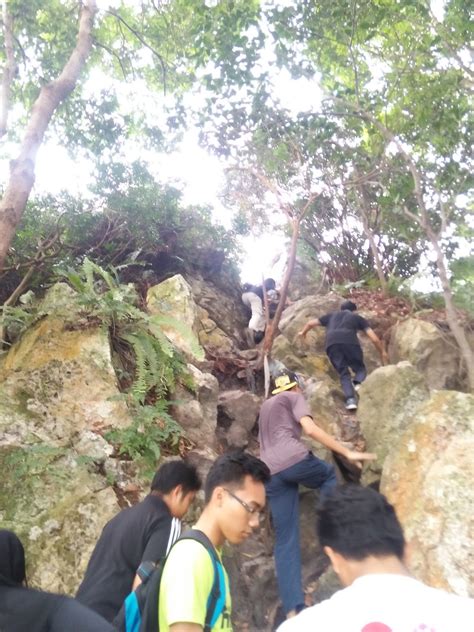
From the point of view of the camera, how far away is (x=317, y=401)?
7660mm

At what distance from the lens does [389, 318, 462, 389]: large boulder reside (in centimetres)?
900

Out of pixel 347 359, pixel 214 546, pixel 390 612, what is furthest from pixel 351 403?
pixel 390 612

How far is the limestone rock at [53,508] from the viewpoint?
4.14 meters

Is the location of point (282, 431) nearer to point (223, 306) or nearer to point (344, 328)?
point (344, 328)

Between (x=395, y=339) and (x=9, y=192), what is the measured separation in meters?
7.40

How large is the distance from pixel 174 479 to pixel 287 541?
6.31 ft

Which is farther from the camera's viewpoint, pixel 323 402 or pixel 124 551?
pixel 323 402

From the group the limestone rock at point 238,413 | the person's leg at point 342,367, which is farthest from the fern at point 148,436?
the person's leg at point 342,367

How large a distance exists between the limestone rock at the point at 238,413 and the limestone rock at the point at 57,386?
2.23 meters

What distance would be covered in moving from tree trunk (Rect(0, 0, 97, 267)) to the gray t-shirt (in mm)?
3431

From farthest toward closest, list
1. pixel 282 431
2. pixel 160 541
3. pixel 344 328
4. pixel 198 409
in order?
pixel 344 328, pixel 198 409, pixel 282 431, pixel 160 541

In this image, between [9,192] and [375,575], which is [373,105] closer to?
[9,192]

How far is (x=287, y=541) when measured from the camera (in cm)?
453

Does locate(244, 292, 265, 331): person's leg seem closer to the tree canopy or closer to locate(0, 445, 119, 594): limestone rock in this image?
the tree canopy
